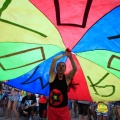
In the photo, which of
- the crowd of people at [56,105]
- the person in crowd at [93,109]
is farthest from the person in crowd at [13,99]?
the person in crowd at [93,109]

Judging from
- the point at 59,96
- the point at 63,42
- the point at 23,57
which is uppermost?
the point at 63,42

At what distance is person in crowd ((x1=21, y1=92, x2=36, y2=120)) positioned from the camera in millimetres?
10016

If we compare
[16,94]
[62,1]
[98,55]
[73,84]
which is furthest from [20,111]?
[62,1]

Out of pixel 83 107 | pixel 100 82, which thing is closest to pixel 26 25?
pixel 100 82

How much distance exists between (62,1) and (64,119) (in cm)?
180

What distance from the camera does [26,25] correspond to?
4461mm

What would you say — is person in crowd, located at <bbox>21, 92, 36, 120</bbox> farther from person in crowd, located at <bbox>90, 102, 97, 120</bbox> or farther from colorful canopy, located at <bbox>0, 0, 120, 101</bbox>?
colorful canopy, located at <bbox>0, 0, 120, 101</bbox>

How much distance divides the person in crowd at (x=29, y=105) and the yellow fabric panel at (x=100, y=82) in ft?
15.0

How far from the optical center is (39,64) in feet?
17.6

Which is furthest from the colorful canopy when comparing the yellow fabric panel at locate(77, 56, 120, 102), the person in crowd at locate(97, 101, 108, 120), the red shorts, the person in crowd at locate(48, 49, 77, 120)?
the person in crowd at locate(97, 101, 108, 120)

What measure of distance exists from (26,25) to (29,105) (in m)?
5.96

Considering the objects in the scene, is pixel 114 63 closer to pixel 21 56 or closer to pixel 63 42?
pixel 63 42

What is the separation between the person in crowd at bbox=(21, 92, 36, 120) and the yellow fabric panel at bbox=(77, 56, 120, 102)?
4.58 metres

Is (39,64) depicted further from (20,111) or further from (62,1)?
(20,111)
